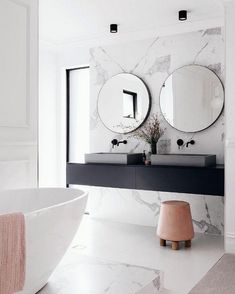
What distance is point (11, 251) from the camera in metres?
1.91

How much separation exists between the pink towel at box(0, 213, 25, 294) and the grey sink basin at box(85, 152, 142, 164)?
234 centimetres

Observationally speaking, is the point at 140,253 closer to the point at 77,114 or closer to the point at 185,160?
the point at 185,160

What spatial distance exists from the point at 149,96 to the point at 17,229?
2940mm

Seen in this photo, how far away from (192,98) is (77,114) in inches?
67.4

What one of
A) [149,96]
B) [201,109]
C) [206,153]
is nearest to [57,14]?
[149,96]

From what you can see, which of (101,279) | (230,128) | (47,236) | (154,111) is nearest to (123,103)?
(154,111)

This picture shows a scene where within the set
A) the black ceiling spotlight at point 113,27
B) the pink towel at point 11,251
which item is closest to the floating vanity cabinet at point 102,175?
the black ceiling spotlight at point 113,27

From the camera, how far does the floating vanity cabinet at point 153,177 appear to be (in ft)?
12.0

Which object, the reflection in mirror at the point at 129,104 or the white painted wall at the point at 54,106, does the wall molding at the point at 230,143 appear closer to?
the reflection in mirror at the point at 129,104

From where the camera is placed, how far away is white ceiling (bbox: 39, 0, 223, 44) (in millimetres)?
3719


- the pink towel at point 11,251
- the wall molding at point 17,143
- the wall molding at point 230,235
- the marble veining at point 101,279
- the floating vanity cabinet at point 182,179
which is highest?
the wall molding at point 17,143

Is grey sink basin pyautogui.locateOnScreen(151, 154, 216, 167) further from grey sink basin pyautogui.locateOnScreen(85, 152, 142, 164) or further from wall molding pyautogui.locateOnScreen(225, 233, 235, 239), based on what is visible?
wall molding pyautogui.locateOnScreen(225, 233, 235, 239)

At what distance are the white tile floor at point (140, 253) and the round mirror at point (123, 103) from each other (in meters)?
1.24

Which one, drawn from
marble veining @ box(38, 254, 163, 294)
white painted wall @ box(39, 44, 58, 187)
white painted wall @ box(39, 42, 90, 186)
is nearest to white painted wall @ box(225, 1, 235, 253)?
marble veining @ box(38, 254, 163, 294)
